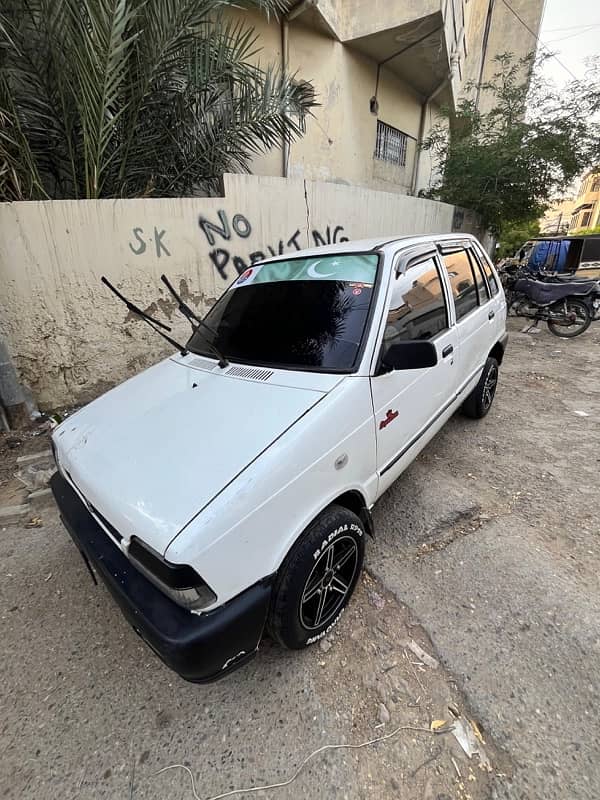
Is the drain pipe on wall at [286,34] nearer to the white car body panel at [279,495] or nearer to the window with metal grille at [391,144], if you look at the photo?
the window with metal grille at [391,144]

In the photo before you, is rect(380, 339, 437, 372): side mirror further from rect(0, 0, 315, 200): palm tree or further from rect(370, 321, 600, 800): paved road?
rect(0, 0, 315, 200): palm tree

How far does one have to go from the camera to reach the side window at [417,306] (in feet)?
7.01

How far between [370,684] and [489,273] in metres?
3.63

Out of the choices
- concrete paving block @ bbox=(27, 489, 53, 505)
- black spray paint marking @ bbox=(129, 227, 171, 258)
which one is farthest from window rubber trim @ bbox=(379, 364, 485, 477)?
black spray paint marking @ bbox=(129, 227, 171, 258)

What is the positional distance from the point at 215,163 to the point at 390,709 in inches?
230

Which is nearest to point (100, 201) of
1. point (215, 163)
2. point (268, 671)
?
point (215, 163)

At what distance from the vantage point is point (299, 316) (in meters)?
2.21

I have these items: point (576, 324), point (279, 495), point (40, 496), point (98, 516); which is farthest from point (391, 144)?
point (98, 516)

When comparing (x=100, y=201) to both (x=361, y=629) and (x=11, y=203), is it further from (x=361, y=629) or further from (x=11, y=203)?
(x=361, y=629)

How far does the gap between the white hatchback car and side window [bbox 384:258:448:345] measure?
0.05 feet

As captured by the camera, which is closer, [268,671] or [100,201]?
[268,671]

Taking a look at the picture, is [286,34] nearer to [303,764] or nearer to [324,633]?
[324,633]

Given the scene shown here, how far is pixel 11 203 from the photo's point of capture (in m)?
3.46

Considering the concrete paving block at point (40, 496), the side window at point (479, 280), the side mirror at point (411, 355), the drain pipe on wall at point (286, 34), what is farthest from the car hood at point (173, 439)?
the drain pipe on wall at point (286, 34)
